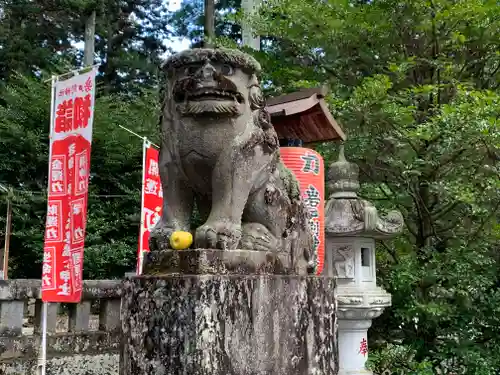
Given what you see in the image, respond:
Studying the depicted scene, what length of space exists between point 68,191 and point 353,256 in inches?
119

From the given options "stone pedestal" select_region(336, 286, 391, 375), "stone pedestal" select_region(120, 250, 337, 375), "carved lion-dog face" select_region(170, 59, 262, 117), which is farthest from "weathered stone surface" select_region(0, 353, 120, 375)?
"carved lion-dog face" select_region(170, 59, 262, 117)

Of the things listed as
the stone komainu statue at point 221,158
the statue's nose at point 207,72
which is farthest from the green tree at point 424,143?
the statue's nose at point 207,72

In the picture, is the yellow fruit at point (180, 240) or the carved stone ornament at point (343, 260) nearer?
the yellow fruit at point (180, 240)

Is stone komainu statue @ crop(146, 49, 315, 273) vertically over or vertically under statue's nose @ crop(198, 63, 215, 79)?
under

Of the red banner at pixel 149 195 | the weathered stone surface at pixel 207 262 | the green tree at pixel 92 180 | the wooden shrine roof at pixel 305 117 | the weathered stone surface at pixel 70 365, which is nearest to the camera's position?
the weathered stone surface at pixel 207 262

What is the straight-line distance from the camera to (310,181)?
16.8ft

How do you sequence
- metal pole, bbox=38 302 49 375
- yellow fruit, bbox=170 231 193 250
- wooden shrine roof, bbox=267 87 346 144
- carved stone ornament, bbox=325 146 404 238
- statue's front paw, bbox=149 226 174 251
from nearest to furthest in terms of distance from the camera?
yellow fruit, bbox=170 231 193 250 → statue's front paw, bbox=149 226 174 251 → metal pole, bbox=38 302 49 375 → wooden shrine roof, bbox=267 87 346 144 → carved stone ornament, bbox=325 146 404 238

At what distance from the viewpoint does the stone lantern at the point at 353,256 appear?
5.48 meters

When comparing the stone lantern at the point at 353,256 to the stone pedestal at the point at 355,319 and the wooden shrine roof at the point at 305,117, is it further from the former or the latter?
the wooden shrine roof at the point at 305,117

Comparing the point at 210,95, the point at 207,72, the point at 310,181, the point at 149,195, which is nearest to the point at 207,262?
the point at 210,95

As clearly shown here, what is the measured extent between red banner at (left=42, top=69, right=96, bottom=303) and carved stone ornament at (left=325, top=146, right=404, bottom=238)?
8.25 feet

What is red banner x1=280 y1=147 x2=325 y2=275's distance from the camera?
5070 millimetres

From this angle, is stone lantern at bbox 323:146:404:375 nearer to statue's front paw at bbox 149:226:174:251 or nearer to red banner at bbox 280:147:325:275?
red banner at bbox 280:147:325:275

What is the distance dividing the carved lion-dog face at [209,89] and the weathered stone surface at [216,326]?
0.86 meters
